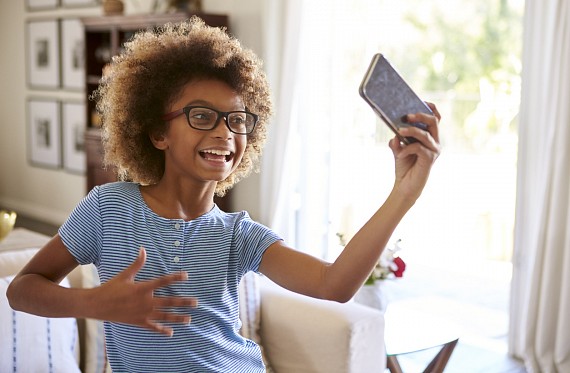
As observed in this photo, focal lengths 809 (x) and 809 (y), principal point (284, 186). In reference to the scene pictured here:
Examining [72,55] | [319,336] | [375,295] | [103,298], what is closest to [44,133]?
[72,55]

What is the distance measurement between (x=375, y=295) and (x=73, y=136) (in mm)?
4652

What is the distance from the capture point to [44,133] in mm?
7324

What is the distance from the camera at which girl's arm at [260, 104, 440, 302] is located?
118cm

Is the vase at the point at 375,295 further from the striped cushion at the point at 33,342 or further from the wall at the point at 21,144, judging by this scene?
the wall at the point at 21,144

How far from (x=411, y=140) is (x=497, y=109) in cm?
863

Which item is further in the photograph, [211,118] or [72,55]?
[72,55]

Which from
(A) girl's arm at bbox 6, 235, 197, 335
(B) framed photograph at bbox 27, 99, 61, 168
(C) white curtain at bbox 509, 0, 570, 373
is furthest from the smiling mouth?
(B) framed photograph at bbox 27, 99, 61, 168

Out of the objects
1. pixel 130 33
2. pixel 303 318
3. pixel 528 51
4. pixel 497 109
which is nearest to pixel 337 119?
pixel 528 51

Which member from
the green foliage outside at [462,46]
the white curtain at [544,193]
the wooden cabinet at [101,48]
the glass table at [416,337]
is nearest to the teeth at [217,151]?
the glass table at [416,337]

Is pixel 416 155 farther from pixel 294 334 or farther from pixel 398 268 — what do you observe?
pixel 398 268

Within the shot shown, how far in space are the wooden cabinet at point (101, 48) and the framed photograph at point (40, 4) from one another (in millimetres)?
1194

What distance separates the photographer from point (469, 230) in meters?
6.94

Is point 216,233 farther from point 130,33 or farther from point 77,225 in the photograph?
point 130,33

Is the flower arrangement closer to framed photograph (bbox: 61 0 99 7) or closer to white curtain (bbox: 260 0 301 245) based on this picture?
white curtain (bbox: 260 0 301 245)
